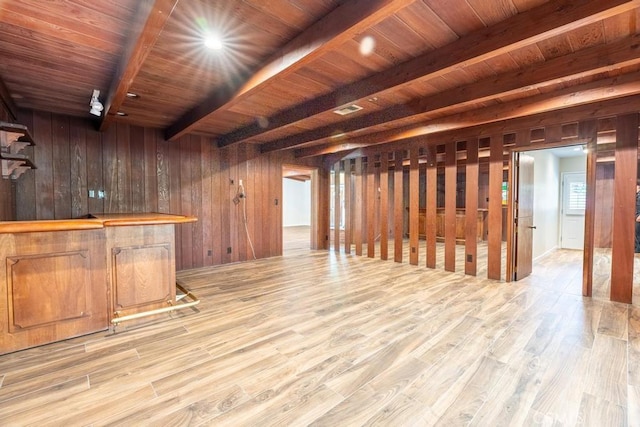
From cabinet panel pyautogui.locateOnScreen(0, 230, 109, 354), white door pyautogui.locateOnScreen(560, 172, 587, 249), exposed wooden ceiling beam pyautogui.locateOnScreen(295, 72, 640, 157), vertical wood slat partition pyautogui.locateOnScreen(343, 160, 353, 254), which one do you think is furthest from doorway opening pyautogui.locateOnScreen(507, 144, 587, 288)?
cabinet panel pyautogui.locateOnScreen(0, 230, 109, 354)

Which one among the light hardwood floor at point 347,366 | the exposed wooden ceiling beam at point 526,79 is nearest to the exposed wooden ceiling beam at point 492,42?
the exposed wooden ceiling beam at point 526,79

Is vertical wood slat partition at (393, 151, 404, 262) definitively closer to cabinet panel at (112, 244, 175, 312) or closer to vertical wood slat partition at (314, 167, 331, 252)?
vertical wood slat partition at (314, 167, 331, 252)

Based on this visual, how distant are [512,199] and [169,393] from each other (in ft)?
16.4

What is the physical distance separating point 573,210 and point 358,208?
231 inches

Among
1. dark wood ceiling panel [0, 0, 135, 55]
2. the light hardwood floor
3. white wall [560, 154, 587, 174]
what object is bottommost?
the light hardwood floor

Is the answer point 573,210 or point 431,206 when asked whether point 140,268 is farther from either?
point 573,210

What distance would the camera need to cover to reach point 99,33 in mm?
2211

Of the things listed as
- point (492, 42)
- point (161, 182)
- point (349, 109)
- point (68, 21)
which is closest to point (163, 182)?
point (161, 182)

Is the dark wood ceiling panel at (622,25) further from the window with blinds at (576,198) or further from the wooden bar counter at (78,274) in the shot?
the window with blinds at (576,198)

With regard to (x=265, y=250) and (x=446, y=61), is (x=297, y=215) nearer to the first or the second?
(x=265, y=250)

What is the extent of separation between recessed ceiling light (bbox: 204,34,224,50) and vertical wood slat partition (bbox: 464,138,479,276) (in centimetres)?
419

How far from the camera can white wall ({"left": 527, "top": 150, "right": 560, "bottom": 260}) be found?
18.6ft

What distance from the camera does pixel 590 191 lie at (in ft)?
12.5

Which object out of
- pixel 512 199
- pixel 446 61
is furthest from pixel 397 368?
pixel 512 199
